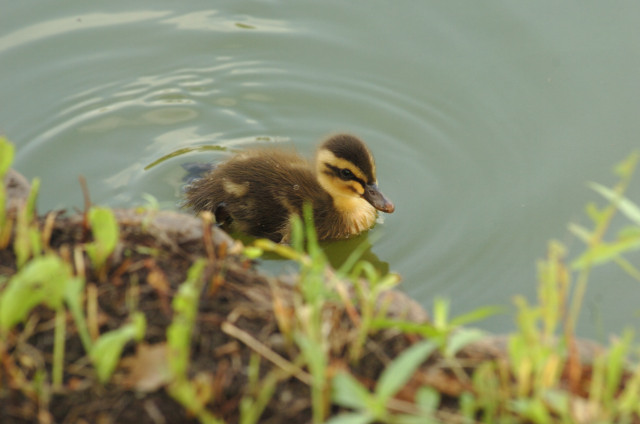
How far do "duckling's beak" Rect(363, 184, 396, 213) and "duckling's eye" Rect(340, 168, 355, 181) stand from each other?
89 mm

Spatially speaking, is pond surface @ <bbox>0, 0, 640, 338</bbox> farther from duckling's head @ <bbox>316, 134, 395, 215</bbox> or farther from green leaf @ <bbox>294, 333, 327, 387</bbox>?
green leaf @ <bbox>294, 333, 327, 387</bbox>

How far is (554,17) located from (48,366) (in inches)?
150

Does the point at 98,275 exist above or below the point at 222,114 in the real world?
below

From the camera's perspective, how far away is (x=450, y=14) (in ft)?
16.2

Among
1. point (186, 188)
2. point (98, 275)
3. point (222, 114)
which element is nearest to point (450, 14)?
point (222, 114)

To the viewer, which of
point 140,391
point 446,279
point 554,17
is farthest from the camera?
point 554,17

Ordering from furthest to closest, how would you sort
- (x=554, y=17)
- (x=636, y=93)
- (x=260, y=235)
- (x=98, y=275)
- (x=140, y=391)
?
(x=554, y=17) < (x=636, y=93) < (x=260, y=235) < (x=98, y=275) < (x=140, y=391)

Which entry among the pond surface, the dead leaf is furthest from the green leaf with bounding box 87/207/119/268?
the pond surface

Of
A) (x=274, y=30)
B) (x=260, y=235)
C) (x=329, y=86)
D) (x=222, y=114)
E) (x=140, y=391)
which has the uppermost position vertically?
(x=274, y=30)

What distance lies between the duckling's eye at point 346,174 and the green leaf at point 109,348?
2.11 m

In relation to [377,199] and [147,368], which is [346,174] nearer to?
[377,199]

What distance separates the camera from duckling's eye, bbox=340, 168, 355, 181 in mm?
3843

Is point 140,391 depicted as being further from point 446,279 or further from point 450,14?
point 450,14

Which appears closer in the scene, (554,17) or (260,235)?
(260,235)
